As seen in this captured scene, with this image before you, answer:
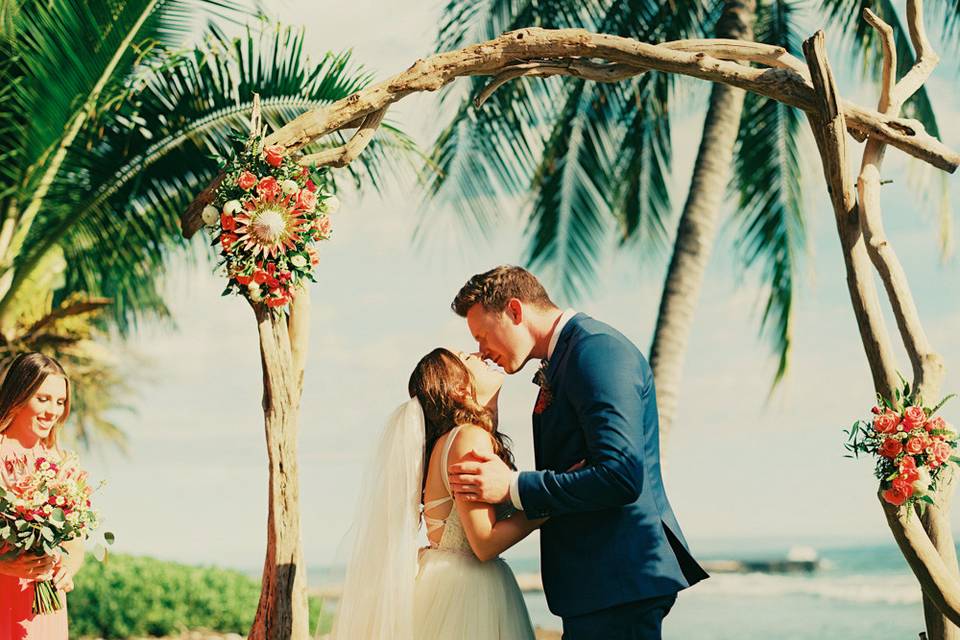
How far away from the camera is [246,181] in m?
4.46

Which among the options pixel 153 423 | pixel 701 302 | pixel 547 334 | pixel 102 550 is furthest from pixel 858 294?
pixel 701 302

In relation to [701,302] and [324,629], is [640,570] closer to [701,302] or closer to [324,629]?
[324,629]

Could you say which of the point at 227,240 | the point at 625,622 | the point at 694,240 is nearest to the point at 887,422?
the point at 625,622

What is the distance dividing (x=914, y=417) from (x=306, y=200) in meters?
2.57

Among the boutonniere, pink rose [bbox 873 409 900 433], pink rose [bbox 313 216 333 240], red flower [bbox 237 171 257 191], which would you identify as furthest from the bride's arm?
pink rose [bbox 873 409 900 433]

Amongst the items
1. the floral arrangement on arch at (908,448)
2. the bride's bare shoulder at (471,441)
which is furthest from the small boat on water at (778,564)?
the bride's bare shoulder at (471,441)

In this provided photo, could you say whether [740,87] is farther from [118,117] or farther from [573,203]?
[573,203]

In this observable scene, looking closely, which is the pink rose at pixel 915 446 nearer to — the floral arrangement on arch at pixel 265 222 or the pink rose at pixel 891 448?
the pink rose at pixel 891 448

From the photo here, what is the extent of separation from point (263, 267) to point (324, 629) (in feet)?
4.90

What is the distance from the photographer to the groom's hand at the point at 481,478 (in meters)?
3.87

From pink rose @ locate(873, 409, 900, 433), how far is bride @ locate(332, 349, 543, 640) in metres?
1.48

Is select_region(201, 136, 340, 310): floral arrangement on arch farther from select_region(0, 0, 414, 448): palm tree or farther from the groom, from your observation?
select_region(0, 0, 414, 448): palm tree

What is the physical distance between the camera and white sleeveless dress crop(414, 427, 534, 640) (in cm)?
417

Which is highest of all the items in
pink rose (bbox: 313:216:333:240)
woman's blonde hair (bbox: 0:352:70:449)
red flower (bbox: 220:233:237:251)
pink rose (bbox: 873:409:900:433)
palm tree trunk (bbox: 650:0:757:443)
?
palm tree trunk (bbox: 650:0:757:443)
